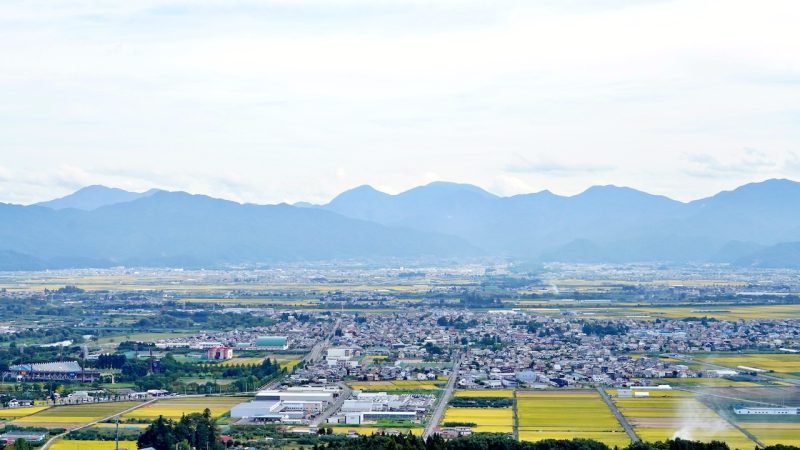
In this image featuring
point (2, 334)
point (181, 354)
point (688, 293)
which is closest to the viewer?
point (181, 354)

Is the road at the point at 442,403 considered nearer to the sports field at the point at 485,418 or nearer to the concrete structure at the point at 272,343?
the sports field at the point at 485,418

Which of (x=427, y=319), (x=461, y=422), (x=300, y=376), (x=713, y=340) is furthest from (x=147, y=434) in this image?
(x=427, y=319)

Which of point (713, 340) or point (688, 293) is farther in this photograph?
point (688, 293)

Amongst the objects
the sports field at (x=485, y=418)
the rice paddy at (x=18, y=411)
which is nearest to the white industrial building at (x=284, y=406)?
the sports field at (x=485, y=418)

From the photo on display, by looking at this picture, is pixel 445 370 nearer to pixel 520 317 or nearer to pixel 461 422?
pixel 461 422

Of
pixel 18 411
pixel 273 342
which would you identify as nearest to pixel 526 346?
pixel 273 342

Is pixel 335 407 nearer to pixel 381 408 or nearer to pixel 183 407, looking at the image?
pixel 381 408
